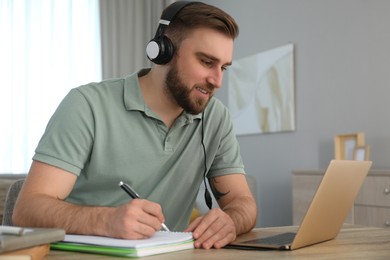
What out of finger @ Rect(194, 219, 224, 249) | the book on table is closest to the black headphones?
finger @ Rect(194, 219, 224, 249)

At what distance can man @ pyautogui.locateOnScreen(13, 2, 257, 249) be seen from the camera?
4.87 ft

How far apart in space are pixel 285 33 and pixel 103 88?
9.55 ft

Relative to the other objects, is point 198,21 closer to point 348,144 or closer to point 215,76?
point 215,76

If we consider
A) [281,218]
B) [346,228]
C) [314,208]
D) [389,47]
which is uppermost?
[389,47]

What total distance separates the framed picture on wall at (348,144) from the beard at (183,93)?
6.76 ft

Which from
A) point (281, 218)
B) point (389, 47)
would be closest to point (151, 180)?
point (389, 47)

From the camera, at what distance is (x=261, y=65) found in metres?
4.61

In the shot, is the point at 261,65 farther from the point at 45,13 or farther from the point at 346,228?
the point at 346,228

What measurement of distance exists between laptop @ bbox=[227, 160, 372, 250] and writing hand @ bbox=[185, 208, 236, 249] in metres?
0.02

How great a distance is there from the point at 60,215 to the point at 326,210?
581 millimetres

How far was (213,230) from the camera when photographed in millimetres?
1271

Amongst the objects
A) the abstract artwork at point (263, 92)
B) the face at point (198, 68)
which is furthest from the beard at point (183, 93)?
the abstract artwork at point (263, 92)

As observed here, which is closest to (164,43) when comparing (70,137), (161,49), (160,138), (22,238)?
(161,49)

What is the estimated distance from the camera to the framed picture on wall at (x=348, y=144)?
3531 mm
